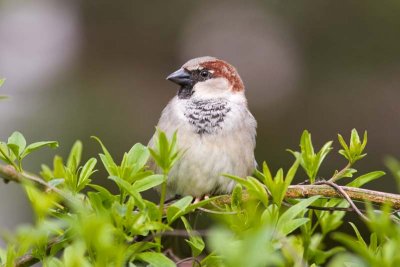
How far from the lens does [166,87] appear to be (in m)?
3.68

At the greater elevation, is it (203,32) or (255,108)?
(203,32)

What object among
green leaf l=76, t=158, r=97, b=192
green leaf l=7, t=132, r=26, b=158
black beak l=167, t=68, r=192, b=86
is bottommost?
black beak l=167, t=68, r=192, b=86

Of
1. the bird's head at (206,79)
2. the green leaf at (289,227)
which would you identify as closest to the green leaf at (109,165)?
the green leaf at (289,227)

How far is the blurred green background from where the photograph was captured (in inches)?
134

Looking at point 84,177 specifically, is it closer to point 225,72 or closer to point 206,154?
point 206,154

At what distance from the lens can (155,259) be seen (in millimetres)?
848

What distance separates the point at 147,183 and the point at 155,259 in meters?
0.11

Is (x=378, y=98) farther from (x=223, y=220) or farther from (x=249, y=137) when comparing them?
(x=223, y=220)

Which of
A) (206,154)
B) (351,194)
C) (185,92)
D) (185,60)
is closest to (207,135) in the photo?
(206,154)

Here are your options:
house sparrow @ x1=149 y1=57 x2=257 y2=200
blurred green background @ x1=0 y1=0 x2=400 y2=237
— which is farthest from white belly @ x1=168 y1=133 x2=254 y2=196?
blurred green background @ x1=0 y1=0 x2=400 y2=237

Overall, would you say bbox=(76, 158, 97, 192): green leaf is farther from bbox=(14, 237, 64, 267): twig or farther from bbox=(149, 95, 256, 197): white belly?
bbox=(149, 95, 256, 197): white belly

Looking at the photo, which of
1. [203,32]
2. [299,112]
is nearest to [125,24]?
[203,32]

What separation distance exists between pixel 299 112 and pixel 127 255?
2733mm

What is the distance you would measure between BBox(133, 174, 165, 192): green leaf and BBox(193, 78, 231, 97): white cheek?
1152 mm
